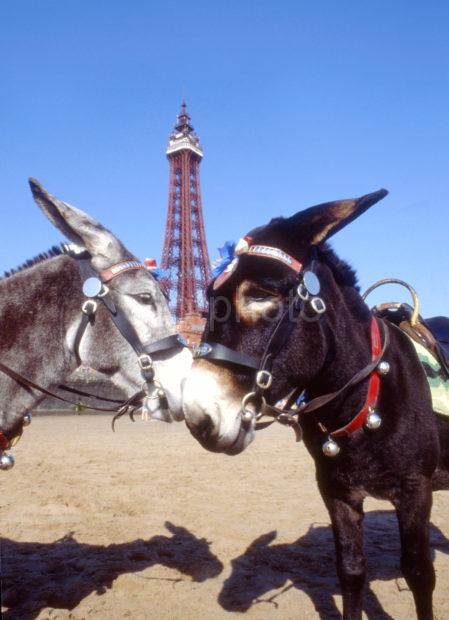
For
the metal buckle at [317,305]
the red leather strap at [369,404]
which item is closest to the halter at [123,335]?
the metal buckle at [317,305]

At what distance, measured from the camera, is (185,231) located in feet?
255

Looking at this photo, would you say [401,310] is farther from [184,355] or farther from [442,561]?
[442,561]

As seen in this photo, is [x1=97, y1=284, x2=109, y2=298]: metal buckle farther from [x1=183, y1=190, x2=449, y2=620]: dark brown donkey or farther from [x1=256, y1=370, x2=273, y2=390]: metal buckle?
[x1=256, y1=370, x2=273, y2=390]: metal buckle

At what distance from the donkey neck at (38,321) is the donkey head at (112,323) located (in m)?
0.09

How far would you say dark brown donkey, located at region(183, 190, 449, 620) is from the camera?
8.61 ft

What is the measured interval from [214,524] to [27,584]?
2.76 meters

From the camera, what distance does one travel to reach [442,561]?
5492mm

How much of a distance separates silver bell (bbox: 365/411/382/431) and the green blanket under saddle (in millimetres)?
590

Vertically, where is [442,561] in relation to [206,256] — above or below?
below

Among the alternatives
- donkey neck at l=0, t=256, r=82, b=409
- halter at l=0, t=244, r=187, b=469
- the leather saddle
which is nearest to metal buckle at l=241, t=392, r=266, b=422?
halter at l=0, t=244, r=187, b=469

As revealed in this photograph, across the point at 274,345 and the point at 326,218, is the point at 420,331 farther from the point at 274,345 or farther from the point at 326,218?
the point at 274,345

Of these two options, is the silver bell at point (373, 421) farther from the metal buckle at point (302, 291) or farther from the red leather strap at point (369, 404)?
the metal buckle at point (302, 291)

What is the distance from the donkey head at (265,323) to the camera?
2559 millimetres

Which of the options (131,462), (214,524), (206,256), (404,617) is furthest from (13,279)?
(206,256)
